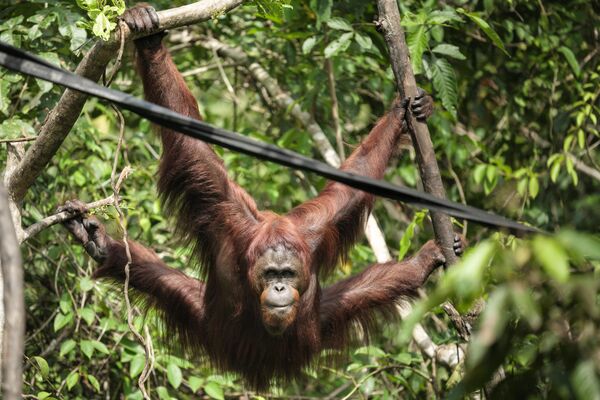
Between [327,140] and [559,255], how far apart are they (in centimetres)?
438

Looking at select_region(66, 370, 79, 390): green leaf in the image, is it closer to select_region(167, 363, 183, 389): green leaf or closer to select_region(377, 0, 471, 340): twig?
→ select_region(167, 363, 183, 389): green leaf

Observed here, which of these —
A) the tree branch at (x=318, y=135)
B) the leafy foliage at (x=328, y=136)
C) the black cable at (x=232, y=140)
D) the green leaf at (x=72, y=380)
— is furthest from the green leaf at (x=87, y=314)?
the black cable at (x=232, y=140)

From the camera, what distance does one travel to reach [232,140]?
248 centimetres

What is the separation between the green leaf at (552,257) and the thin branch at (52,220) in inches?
92.8

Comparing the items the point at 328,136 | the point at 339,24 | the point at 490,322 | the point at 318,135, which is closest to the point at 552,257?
the point at 490,322

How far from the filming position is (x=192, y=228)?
14.7 ft

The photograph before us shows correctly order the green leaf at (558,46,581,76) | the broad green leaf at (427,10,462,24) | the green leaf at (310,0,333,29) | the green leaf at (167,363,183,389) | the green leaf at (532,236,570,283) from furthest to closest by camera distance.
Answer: the green leaf at (558,46,581,76), the green leaf at (310,0,333,29), the green leaf at (167,363,183,389), the broad green leaf at (427,10,462,24), the green leaf at (532,236,570,283)

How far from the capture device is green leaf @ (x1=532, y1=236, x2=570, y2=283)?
1716 millimetres

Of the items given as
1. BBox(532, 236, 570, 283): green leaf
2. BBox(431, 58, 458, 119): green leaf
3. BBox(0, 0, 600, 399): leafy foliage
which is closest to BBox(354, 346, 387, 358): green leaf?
BBox(0, 0, 600, 399): leafy foliage

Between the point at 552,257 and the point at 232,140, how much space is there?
1051 mm

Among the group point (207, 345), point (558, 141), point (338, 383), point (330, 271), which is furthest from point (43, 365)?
point (558, 141)

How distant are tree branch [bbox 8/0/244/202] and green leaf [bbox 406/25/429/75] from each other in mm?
1165

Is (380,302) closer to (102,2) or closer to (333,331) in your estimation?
(333,331)

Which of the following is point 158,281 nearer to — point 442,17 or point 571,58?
point 442,17
